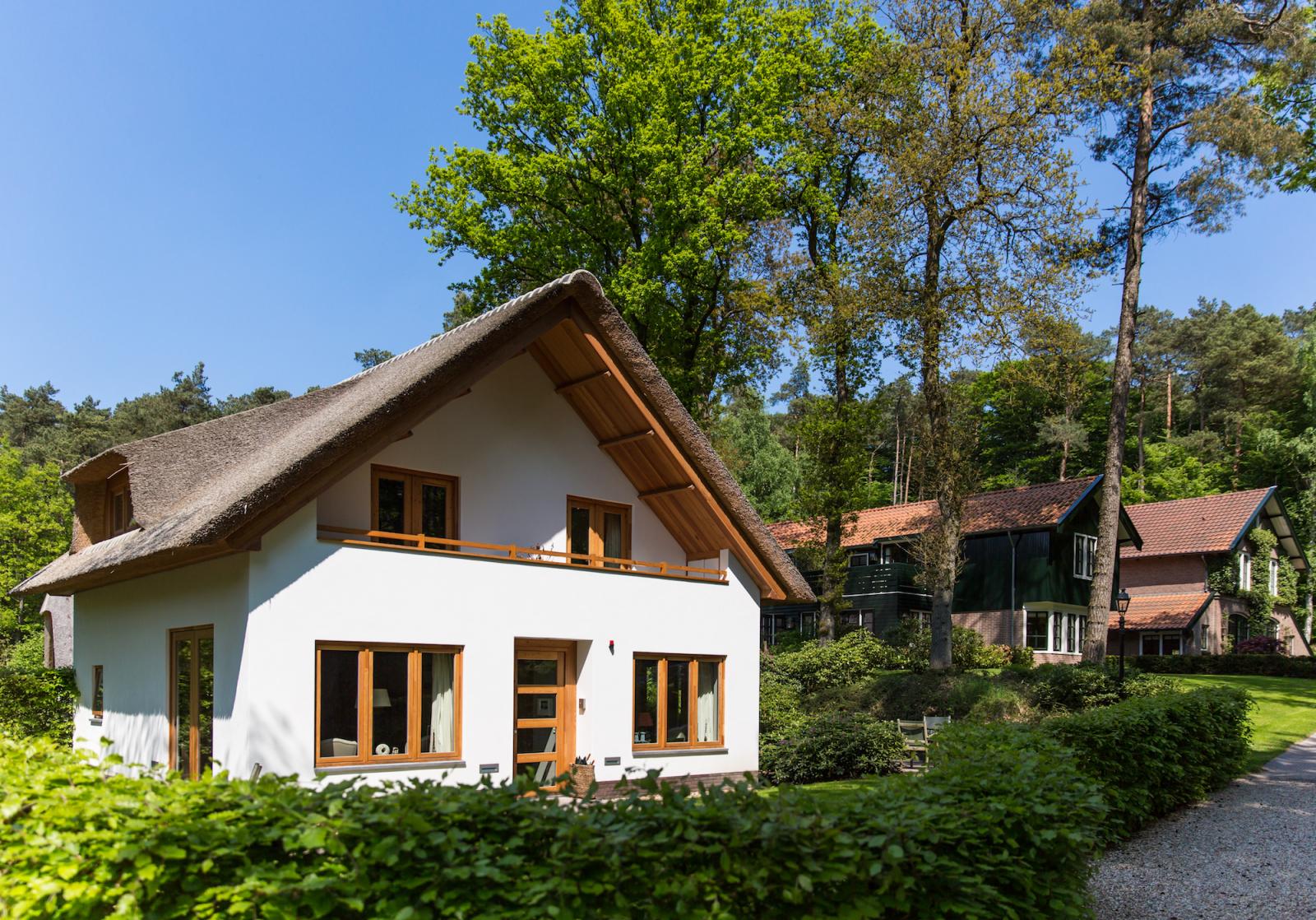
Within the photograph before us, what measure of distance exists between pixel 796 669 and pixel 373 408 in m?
17.4

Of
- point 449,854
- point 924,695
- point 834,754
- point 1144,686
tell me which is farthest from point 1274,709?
point 449,854

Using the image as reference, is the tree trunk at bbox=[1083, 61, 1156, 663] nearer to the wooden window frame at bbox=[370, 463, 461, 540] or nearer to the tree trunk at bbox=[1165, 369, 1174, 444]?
the wooden window frame at bbox=[370, 463, 461, 540]

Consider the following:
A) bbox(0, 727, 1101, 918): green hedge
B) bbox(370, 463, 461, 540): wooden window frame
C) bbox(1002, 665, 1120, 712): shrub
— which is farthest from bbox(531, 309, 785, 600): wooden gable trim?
bbox(0, 727, 1101, 918): green hedge

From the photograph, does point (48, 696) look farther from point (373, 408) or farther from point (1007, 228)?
point (1007, 228)

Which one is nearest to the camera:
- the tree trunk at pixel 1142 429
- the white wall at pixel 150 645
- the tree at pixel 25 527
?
the white wall at pixel 150 645

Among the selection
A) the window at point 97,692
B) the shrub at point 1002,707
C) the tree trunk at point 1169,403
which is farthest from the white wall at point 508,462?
the tree trunk at point 1169,403

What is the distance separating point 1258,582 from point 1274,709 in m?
19.8

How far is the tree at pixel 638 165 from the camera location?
26625mm

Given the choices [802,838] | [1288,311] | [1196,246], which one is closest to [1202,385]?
[1288,311]

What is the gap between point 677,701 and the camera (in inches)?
647

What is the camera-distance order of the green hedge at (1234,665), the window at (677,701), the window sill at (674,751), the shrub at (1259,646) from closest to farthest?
1. the window sill at (674,751)
2. the window at (677,701)
3. the green hedge at (1234,665)
4. the shrub at (1259,646)

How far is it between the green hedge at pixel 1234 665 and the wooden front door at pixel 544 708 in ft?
86.8

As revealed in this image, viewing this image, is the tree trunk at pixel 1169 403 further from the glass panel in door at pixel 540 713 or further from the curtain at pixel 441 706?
the curtain at pixel 441 706

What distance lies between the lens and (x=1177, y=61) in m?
25.5
